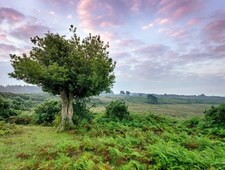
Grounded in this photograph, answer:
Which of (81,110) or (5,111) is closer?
(81,110)

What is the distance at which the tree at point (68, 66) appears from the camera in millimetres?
20562

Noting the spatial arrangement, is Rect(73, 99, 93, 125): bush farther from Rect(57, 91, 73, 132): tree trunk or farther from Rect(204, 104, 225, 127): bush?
Rect(204, 104, 225, 127): bush

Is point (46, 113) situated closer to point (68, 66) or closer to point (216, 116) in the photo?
point (68, 66)

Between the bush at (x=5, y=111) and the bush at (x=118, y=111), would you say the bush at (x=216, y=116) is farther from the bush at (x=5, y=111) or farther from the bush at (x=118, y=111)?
the bush at (x=5, y=111)

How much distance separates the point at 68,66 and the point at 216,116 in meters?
17.4

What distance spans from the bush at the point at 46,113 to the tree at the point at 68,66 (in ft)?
22.1

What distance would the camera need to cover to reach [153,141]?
15789 mm

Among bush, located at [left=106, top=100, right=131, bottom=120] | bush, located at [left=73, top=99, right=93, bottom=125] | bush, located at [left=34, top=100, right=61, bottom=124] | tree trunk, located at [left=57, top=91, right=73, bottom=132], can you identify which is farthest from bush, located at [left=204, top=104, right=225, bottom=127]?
bush, located at [left=34, top=100, right=61, bottom=124]

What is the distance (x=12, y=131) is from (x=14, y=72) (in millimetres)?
5797

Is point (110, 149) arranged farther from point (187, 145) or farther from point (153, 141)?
point (187, 145)

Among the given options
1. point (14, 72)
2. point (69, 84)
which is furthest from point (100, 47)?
point (14, 72)

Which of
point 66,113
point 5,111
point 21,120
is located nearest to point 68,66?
point 66,113

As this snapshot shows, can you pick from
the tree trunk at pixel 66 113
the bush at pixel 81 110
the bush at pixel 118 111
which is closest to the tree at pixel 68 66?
the tree trunk at pixel 66 113

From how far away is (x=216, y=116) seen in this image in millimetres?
24484
